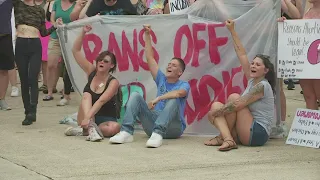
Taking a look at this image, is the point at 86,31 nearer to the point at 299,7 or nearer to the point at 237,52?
the point at 237,52

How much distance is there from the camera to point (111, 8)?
943 cm

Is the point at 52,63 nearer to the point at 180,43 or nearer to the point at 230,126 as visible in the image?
the point at 180,43

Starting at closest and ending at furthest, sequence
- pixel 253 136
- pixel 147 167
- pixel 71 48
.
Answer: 1. pixel 147 167
2. pixel 253 136
3. pixel 71 48

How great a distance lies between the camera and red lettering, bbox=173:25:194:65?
28.1 ft

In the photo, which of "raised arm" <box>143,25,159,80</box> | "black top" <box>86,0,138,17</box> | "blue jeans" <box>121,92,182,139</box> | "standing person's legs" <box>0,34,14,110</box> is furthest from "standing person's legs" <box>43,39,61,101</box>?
"blue jeans" <box>121,92,182,139</box>

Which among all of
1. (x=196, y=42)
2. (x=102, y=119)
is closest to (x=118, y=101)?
(x=102, y=119)

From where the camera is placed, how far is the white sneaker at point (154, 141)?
24.7 feet

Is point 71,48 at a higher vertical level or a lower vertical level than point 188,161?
higher

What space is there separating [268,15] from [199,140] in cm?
150

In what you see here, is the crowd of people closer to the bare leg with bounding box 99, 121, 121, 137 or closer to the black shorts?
the bare leg with bounding box 99, 121, 121, 137

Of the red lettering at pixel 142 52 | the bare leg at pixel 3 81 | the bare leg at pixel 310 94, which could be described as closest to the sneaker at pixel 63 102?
the bare leg at pixel 3 81

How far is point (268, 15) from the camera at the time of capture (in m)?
8.19

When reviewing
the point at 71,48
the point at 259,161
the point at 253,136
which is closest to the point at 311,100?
the point at 253,136

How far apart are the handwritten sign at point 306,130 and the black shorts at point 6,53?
4.12m
